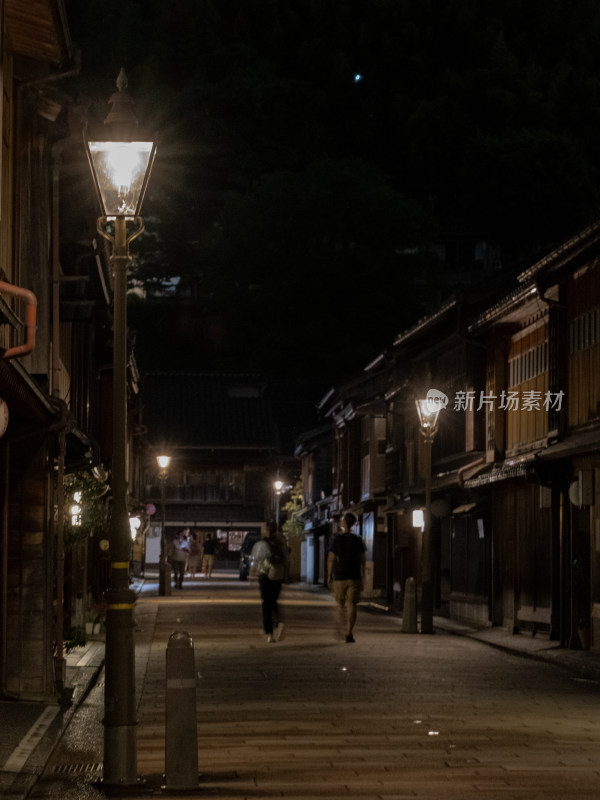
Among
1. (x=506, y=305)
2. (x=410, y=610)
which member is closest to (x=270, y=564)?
(x=410, y=610)

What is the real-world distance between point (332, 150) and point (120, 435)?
7788 centimetres

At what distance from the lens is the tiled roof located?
8162cm

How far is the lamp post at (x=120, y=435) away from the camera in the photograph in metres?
9.66

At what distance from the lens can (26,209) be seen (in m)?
15.7

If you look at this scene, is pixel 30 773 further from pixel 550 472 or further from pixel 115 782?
pixel 550 472

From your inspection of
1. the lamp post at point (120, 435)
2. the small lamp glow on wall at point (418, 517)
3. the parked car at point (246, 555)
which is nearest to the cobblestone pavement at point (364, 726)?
the lamp post at point (120, 435)

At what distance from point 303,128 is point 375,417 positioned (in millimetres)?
38471

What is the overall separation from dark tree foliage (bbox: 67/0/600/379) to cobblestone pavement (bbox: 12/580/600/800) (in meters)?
50.3

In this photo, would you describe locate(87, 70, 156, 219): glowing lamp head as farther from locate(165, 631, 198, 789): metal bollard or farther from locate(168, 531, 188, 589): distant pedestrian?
locate(168, 531, 188, 589): distant pedestrian

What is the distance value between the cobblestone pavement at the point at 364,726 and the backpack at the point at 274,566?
3.89ft

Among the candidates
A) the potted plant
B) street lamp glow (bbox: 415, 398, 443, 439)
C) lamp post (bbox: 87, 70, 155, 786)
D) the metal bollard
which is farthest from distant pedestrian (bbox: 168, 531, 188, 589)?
the metal bollard

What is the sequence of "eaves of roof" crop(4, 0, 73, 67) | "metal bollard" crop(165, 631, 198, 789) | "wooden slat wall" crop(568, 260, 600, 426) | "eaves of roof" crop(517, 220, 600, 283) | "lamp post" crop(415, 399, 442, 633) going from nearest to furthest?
1. "metal bollard" crop(165, 631, 198, 789)
2. "eaves of roof" crop(4, 0, 73, 67)
3. "eaves of roof" crop(517, 220, 600, 283)
4. "wooden slat wall" crop(568, 260, 600, 426)
5. "lamp post" crop(415, 399, 442, 633)

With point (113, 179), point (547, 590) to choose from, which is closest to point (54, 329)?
point (113, 179)

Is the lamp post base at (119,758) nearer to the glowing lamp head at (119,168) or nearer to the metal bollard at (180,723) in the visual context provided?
the metal bollard at (180,723)
